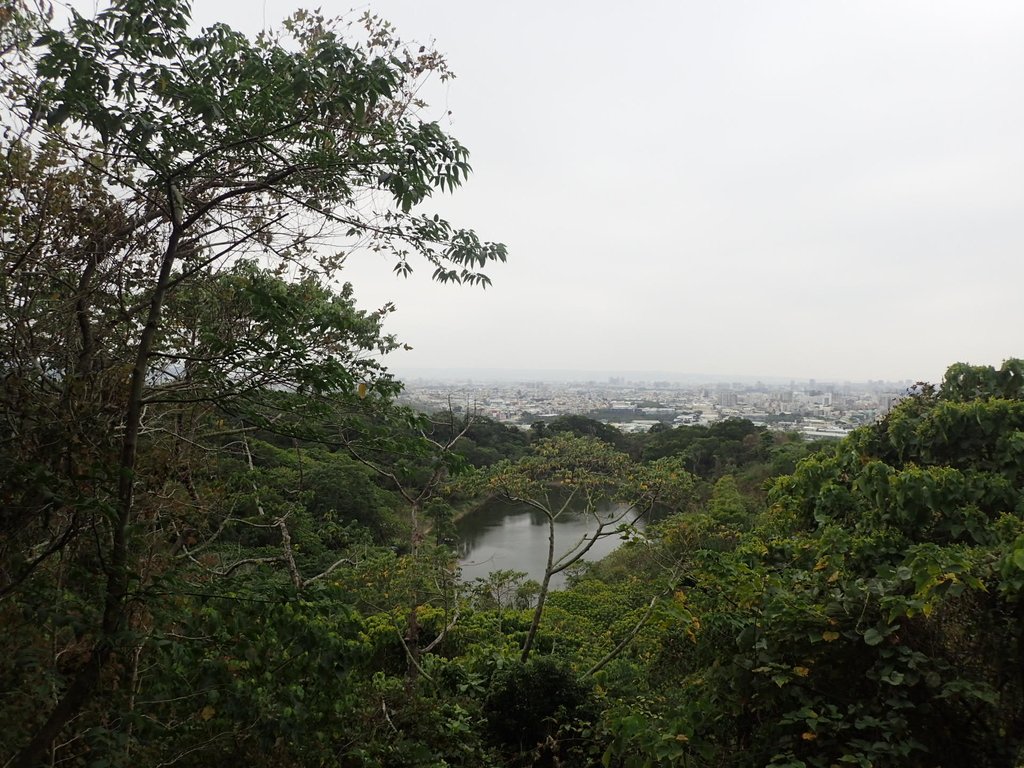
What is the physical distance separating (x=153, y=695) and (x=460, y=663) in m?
4.13

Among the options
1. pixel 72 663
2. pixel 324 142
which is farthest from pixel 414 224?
pixel 72 663

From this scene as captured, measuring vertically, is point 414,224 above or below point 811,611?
above

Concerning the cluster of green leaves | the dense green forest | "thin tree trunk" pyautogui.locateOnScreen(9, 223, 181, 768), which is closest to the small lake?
the cluster of green leaves

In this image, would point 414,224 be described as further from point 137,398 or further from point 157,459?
point 157,459

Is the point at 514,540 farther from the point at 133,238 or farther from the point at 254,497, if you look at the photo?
the point at 133,238

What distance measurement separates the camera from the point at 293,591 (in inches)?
71.7

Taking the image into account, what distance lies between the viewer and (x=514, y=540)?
55.5ft

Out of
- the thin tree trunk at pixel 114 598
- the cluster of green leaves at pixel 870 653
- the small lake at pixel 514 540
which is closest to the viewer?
the thin tree trunk at pixel 114 598

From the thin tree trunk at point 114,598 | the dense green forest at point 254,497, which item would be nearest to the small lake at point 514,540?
the dense green forest at point 254,497

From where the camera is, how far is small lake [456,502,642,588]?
1376 cm

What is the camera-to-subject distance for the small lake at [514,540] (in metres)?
13.8

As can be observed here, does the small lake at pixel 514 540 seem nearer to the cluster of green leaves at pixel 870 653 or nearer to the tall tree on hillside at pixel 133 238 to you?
the cluster of green leaves at pixel 870 653

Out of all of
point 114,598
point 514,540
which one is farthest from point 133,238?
point 514,540

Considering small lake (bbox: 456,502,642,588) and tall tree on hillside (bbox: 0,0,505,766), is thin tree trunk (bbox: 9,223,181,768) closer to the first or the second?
tall tree on hillside (bbox: 0,0,505,766)
